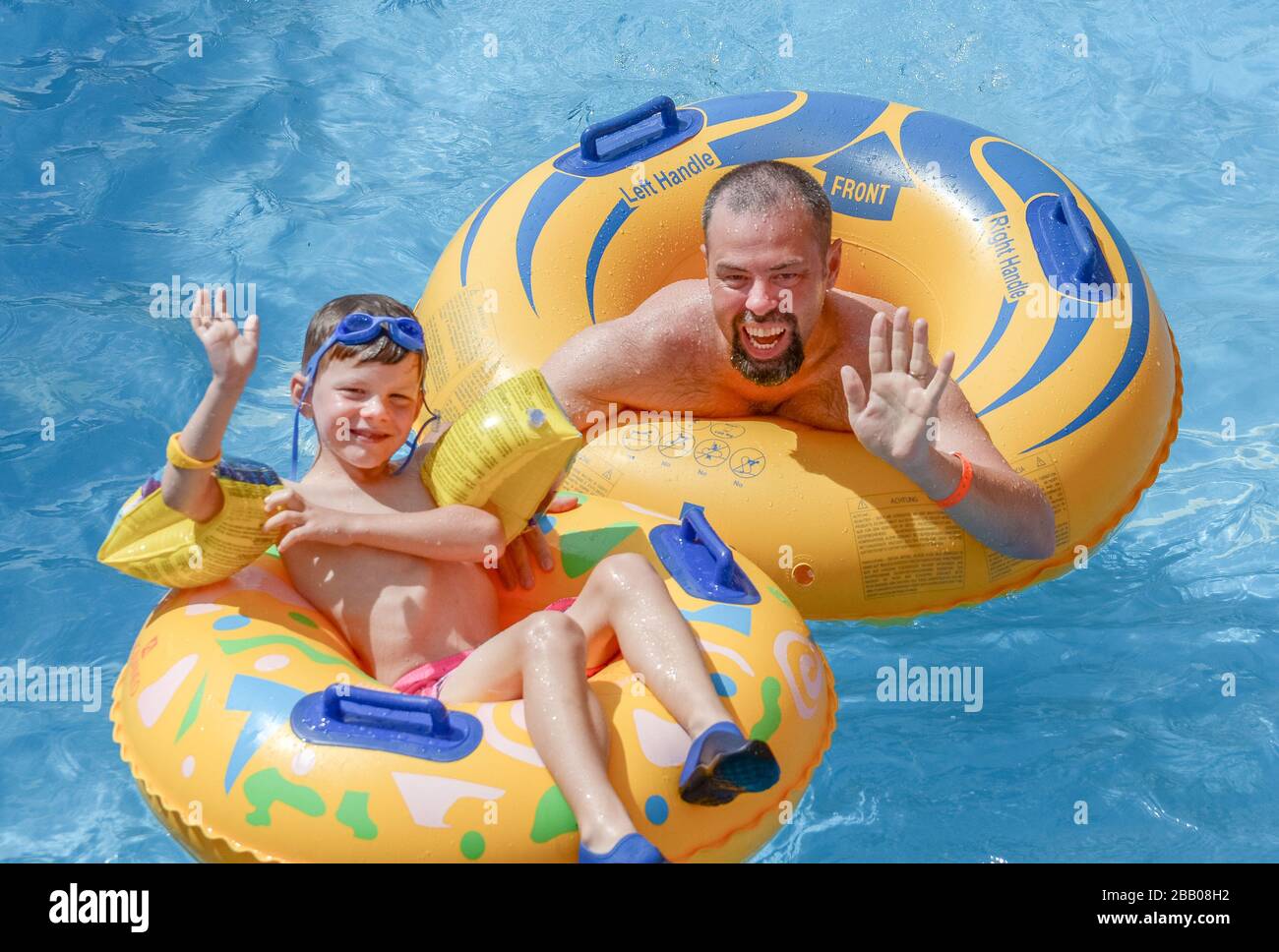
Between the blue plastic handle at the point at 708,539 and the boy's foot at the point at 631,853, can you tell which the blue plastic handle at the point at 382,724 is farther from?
the blue plastic handle at the point at 708,539

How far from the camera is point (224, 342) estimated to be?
10.9 feet

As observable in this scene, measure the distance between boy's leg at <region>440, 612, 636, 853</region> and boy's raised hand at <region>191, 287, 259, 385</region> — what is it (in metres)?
0.79

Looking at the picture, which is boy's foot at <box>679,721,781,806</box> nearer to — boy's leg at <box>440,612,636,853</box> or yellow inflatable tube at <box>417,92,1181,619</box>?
boy's leg at <box>440,612,636,853</box>

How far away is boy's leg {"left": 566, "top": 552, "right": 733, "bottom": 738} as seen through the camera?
3322mm

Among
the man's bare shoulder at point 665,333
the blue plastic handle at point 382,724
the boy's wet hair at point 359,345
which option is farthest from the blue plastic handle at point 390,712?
the man's bare shoulder at point 665,333

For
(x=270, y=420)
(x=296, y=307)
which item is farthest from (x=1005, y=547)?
(x=296, y=307)

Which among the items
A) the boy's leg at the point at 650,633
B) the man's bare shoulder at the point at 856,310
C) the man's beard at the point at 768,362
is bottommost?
the boy's leg at the point at 650,633

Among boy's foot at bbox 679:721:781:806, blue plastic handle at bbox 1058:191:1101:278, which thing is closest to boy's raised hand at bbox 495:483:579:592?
boy's foot at bbox 679:721:781:806

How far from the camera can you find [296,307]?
6129 mm

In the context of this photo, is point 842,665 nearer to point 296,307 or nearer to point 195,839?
point 195,839

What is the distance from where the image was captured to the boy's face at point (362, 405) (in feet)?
12.0

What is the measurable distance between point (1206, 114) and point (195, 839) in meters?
5.99

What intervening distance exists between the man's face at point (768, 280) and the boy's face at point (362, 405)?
0.95 meters

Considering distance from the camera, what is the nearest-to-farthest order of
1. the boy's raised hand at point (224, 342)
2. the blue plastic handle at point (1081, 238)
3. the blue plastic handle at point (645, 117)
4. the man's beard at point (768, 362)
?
the boy's raised hand at point (224, 342) → the man's beard at point (768, 362) → the blue plastic handle at point (1081, 238) → the blue plastic handle at point (645, 117)
